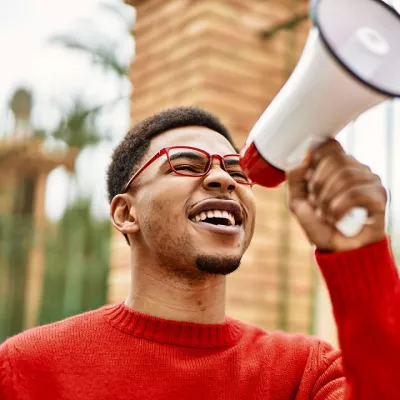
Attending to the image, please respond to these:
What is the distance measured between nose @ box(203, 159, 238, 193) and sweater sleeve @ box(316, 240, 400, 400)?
2.20 feet

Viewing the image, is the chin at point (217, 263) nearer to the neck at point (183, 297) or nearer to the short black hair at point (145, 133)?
Result: the neck at point (183, 297)

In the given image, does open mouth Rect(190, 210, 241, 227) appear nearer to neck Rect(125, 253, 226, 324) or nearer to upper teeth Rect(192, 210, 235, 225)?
upper teeth Rect(192, 210, 235, 225)

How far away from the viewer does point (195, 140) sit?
197 cm

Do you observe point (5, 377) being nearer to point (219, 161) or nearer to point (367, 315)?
point (219, 161)

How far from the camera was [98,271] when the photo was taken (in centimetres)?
736

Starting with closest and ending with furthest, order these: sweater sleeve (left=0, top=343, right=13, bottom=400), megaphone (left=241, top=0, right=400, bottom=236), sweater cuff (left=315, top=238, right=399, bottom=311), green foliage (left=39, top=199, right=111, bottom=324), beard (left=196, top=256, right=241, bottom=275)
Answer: megaphone (left=241, top=0, right=400, bottom=236)
sweater cuff (left=315, top=238, right=399, bottom=311)
sweater sleeve (left=0, top=343, right=13, bottom=400)
beard (left=196, top=256, right=241, bottom=275)
green foliage (left=39, top=199, right=111, bottom=324)

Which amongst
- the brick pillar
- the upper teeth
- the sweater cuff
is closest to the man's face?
the upper teeth

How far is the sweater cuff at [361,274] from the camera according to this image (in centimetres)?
113

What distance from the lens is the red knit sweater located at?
1.62 meters

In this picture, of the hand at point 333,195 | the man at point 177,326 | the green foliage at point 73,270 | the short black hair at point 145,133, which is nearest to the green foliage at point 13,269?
the green foliage at point 73,270

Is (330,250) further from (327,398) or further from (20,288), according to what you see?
(20,288)

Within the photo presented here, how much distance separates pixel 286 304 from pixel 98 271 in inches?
164

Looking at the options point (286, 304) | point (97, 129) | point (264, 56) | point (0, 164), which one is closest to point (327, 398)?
point (286, 304)

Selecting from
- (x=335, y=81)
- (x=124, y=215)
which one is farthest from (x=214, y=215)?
(x=335, y=81)
